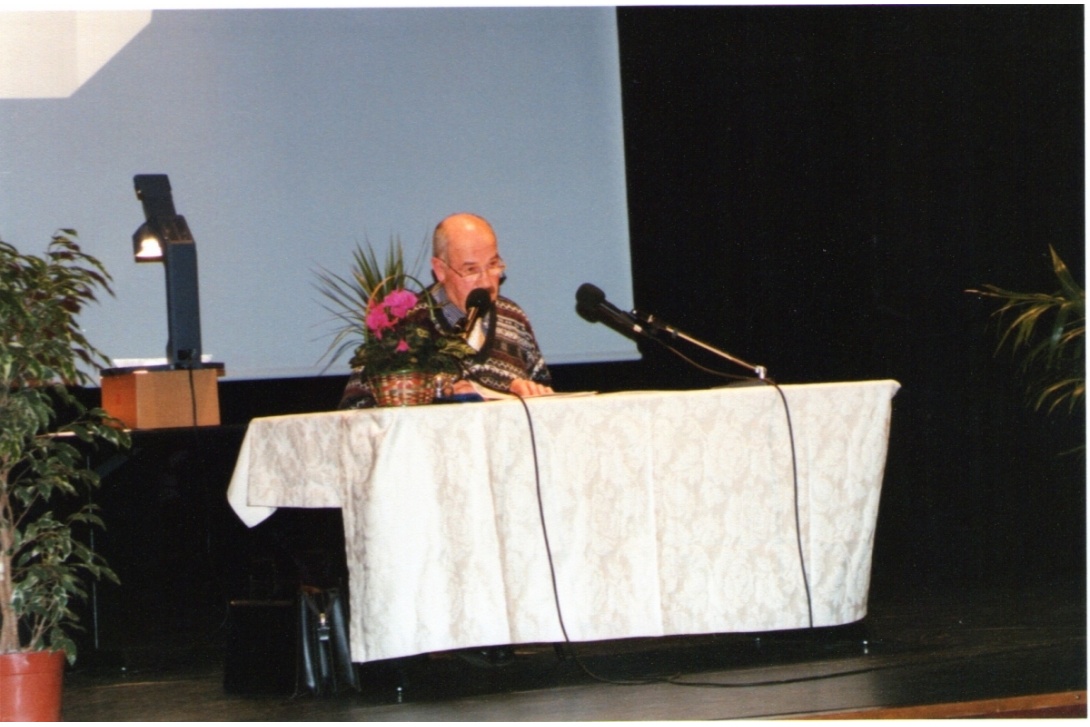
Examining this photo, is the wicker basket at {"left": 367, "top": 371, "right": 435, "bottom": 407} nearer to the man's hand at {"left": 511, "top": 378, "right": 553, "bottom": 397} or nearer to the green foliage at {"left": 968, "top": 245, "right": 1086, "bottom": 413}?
the man's hand at {"left": 511, "top": 378, "right": 553, "bottom": 397}

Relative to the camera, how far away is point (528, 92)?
543 centimetres

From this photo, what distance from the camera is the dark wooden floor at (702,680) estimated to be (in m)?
2.79

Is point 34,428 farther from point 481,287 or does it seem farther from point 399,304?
point 481,287

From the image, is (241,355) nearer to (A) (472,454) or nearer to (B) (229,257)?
(B) (229,257)

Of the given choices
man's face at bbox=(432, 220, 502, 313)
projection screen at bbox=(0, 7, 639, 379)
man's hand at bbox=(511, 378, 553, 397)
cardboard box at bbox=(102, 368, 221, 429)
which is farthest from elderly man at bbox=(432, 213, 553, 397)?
projection screen at bbox=(0, 7, 639, 379)

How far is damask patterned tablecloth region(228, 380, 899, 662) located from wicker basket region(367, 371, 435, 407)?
0.14m

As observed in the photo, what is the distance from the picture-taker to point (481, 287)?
3.75 metres

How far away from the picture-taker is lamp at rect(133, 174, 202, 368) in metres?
4.57

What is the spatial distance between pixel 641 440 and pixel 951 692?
839 millimetres

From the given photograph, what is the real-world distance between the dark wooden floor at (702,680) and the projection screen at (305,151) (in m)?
1.54

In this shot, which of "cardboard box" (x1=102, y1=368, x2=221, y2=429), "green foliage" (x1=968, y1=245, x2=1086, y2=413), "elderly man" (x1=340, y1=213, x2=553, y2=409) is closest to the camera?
"elderly man" (x1=340, y1=213, x2=553, y2=409)

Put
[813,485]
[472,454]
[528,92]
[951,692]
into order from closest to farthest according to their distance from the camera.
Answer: [951,692] → [472,454] → [813,485] → [528,92]

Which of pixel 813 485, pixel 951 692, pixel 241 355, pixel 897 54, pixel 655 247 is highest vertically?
pixel 897 54

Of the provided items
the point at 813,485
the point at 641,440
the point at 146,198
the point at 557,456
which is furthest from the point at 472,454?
the point at 146,198
